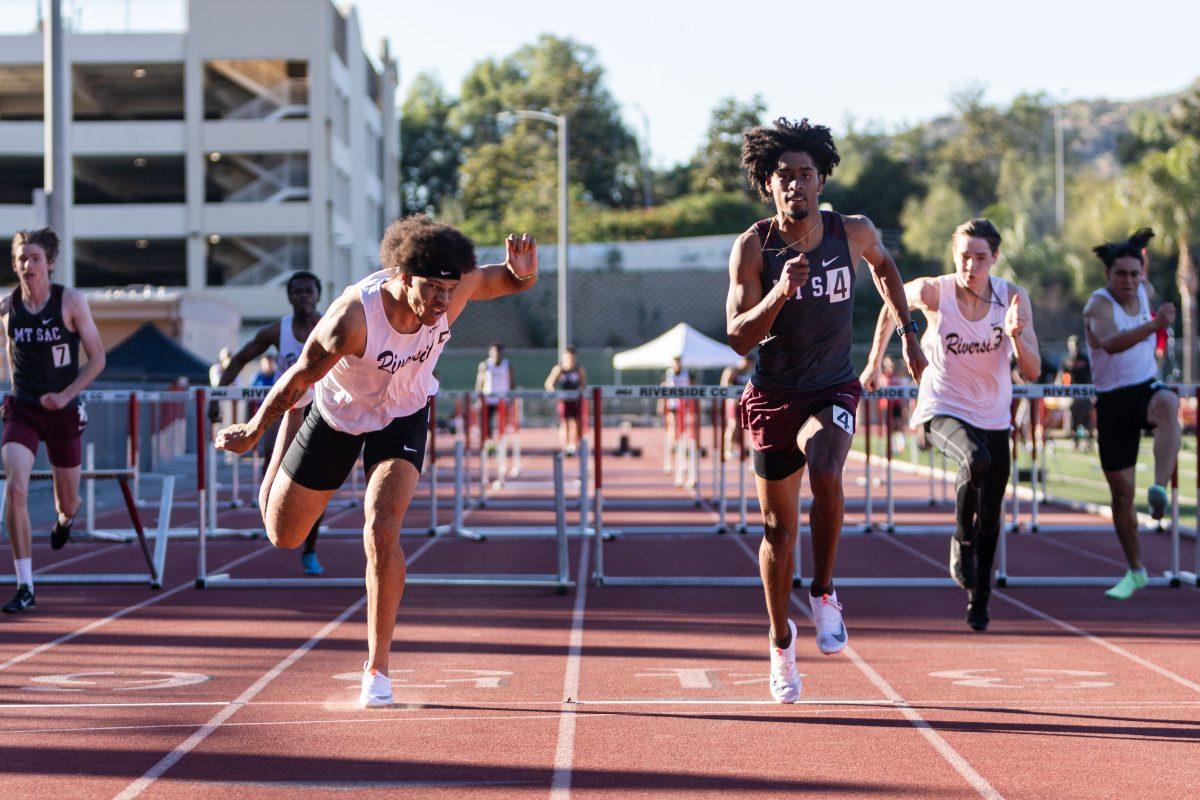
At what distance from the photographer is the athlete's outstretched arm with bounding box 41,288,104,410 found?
8641 mm

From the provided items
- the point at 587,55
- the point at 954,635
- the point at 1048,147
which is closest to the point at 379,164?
the point at 587,55

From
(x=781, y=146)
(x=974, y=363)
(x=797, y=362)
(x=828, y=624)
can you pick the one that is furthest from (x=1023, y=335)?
(x=828, y=624)

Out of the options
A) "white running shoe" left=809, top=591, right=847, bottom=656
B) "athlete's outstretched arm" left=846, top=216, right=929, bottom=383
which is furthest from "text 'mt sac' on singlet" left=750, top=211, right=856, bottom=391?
"white running shoe" left=809, top=591, right=847, bottom=656

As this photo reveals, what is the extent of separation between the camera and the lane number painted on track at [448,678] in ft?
21.9

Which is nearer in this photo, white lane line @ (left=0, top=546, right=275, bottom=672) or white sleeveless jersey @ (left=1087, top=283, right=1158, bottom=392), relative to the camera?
white lane line @ (left=0, top=546, right=275, bottom=672)

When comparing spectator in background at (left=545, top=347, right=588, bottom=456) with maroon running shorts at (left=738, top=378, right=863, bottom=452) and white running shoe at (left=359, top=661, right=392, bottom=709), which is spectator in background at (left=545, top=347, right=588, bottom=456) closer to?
maroon running shorts at (left=738, top=378, right=863, bottom=452)

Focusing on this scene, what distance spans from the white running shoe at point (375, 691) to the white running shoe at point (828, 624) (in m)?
1.62

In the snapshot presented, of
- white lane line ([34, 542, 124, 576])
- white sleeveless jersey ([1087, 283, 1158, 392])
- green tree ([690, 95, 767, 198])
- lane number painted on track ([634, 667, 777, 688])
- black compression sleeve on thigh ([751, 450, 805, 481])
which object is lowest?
white lane line ([34, 542, 124, 576])

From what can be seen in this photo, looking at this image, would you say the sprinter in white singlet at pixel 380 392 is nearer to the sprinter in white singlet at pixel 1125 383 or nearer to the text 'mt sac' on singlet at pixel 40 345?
the text 'mt sac' on singlet at pixel 40 345

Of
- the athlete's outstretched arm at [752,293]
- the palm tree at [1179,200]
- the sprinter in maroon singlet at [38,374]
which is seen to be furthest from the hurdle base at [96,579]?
the palm tree at [1179,200]

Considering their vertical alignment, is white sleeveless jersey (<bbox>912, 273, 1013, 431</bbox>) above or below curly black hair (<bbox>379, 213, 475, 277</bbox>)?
below

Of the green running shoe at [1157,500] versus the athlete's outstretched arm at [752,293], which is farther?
the green running shoe at [1157,500]

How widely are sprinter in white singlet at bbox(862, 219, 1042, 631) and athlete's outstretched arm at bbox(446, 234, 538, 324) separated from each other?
2.26m

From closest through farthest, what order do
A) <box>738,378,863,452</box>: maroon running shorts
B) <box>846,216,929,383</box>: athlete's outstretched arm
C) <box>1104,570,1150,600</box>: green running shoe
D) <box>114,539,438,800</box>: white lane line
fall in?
<box>114,539,438,800</box>: white lane line
<box>738,378,863,452</box>: maroon running shorts
<box>846,216,929,383</box>: athlete's outstretched arm
<box>1104,570,1150,600</box>: green running shoe
